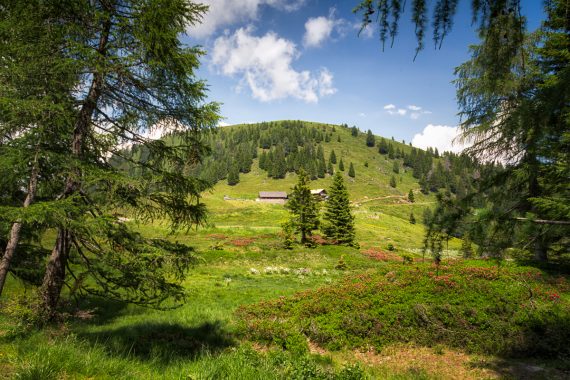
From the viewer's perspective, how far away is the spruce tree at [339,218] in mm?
42625

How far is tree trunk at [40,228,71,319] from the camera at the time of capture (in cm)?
749

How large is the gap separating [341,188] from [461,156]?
963 inches

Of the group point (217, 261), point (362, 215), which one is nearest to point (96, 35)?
point (217, 261)

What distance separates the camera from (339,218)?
42.9 m

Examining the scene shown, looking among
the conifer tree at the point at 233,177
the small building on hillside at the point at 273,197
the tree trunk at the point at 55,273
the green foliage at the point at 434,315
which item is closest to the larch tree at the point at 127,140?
the tree trunk at the point at 55,273

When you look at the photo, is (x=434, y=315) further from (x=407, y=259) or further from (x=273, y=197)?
(x=273, y=197)

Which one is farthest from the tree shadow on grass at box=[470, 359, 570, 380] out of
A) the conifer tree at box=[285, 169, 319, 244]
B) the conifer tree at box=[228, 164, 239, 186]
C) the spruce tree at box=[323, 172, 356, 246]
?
the conifer tree at box=[228, 164, 239, 186]

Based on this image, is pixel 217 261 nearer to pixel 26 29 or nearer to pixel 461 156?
pixel 461 156

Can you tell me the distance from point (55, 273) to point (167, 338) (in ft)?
13.2

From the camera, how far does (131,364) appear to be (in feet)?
19.3

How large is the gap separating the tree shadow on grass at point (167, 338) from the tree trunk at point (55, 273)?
143cm

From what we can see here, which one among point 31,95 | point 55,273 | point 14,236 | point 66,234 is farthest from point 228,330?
point 31,95

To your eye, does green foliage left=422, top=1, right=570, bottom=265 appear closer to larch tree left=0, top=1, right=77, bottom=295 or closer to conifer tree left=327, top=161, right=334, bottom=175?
larch tree left=0, top=1, right=77, bottom=295

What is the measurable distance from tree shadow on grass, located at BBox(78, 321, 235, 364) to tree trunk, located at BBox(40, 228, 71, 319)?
4.68 ft
